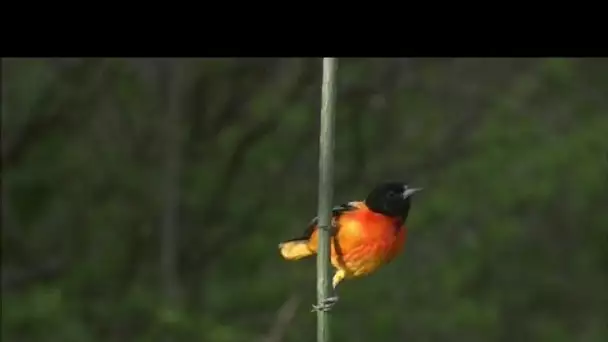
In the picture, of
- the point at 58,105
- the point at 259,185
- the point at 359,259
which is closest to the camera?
the point at 359,259

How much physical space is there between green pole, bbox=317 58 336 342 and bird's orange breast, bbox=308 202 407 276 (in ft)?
1.55

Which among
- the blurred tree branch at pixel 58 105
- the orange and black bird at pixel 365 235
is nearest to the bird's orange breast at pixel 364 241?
the orange and black bird at pixel 365 235

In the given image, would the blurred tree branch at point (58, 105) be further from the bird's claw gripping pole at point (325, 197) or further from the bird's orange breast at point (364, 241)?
the bird's claw gripping pole at point (325, 197)

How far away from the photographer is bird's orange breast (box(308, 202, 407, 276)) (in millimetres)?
1059

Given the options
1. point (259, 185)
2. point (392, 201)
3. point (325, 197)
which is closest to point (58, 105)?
point (259, 185)

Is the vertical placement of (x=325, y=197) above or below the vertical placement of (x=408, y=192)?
below

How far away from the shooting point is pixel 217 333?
3777 mm

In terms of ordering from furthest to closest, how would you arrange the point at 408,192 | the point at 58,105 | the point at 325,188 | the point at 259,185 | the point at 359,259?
the point at 259,185 < the point at 58,105 < the point at 408,192 < the point at 359,259 < the point at 325,188

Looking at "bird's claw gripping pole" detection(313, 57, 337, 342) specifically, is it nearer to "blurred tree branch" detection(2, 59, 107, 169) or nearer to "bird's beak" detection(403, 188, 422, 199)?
"bird's beak" detection(403, 188, 422, 199)

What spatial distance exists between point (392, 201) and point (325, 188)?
687mm

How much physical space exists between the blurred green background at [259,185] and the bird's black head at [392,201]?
2536 mm

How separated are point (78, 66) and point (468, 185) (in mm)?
2221

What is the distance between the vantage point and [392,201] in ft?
3.89

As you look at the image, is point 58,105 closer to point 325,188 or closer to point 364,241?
point 364,241
